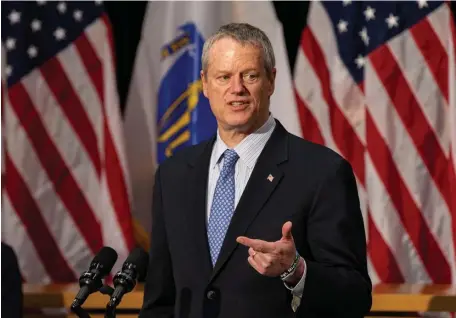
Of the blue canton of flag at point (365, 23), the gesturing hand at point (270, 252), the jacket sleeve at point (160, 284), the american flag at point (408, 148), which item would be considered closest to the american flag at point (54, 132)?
the blue canton of flag at point (365, 23)

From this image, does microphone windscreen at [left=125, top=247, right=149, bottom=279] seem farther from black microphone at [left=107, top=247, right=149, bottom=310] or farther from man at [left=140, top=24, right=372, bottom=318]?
man at [left=140, top=24, right=372, bottom=318]

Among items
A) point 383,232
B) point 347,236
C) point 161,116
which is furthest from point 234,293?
point 161,116

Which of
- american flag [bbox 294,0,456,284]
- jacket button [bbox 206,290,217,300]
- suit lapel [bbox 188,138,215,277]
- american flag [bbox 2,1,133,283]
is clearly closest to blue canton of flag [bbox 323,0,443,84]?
american flag [bbox 294,0,456,284]

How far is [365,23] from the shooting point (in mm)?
4523

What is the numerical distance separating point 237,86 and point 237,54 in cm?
8

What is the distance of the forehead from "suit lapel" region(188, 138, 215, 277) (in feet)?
0.96

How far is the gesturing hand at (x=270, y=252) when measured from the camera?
191 cm

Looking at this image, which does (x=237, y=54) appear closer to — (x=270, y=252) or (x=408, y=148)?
(x=270, y=252)

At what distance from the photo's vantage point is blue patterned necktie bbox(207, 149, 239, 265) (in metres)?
2.29

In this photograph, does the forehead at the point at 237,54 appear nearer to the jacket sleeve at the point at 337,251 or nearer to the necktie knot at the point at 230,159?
the necktie knot at the point at 230,159

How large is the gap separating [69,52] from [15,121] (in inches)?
18.3

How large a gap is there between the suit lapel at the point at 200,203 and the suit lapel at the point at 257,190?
0.21 feet

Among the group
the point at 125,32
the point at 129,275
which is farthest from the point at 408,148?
the point at 129,275

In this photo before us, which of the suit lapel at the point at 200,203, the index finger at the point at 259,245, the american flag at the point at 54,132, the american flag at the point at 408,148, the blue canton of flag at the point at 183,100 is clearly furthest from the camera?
the american flag at the point at 54,132
